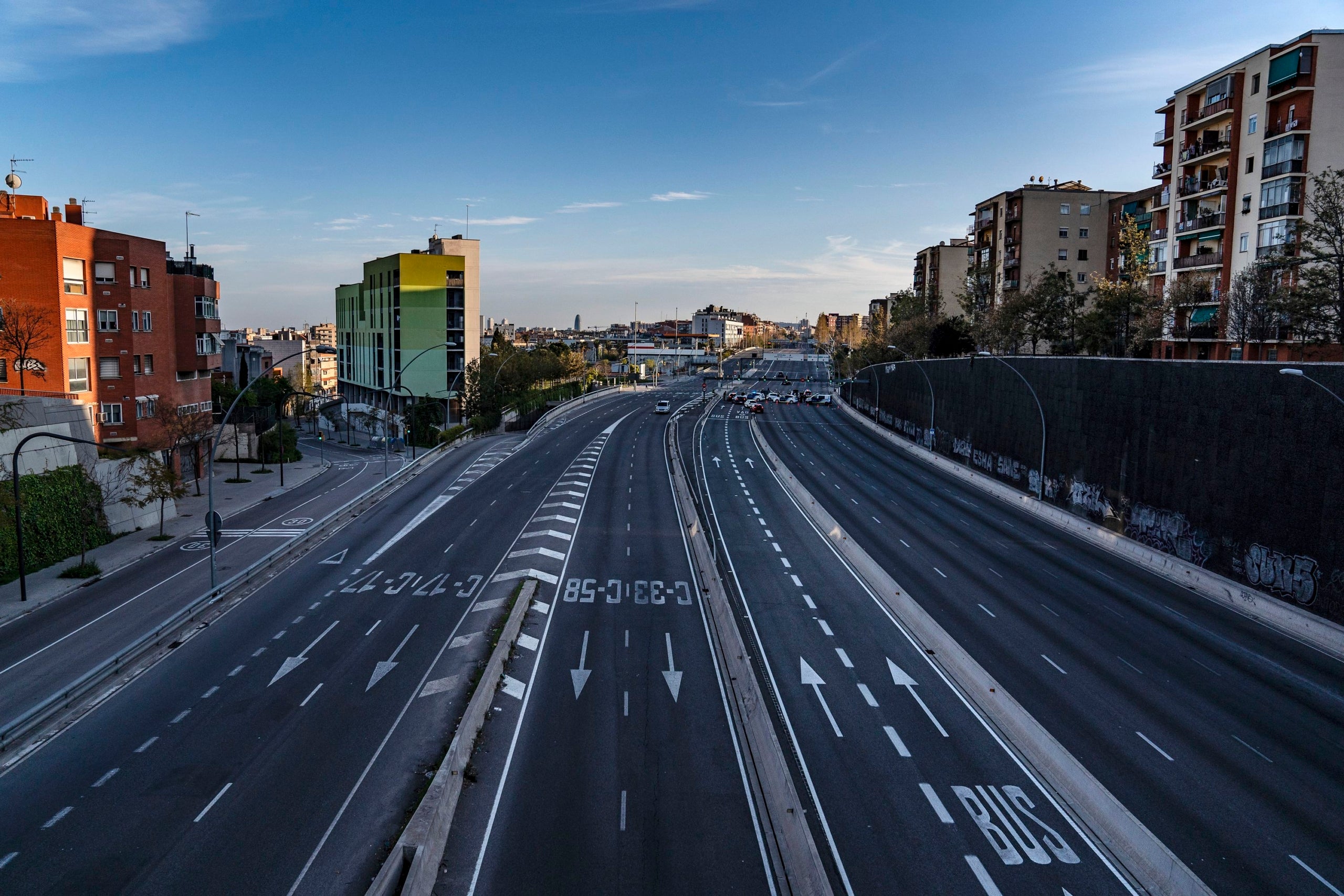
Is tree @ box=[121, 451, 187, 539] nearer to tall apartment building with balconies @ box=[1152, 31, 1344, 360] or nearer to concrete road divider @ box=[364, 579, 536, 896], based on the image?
concrete road divider @ box=[364, 579, 536, 896]

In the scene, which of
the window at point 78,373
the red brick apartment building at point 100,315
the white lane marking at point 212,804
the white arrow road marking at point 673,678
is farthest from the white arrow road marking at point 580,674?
the window at point 78,373

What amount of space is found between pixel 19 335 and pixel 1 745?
29.7 metres

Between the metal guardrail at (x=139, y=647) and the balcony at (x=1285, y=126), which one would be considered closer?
the metal guardrail at (x=139, y=647)

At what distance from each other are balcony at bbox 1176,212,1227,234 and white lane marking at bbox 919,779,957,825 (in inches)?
2264

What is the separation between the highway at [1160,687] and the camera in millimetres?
14672

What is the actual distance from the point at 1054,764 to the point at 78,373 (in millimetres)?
46914

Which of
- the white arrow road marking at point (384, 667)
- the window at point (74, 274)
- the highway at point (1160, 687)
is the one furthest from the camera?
the window at point (74, 274)

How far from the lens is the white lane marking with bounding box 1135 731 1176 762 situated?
17281 mm

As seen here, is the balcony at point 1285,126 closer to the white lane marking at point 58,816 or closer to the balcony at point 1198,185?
the balcony at point 1198,185

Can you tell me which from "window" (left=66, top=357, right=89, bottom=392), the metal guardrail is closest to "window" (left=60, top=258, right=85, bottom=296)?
"window" (left=66, top=357, right=89, bottom=392)

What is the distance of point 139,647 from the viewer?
864 inches

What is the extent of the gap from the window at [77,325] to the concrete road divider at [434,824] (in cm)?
3533

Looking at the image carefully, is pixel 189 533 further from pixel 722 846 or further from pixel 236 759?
pixel 722 846

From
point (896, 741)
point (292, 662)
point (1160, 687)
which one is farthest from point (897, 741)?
point (292, 662)
